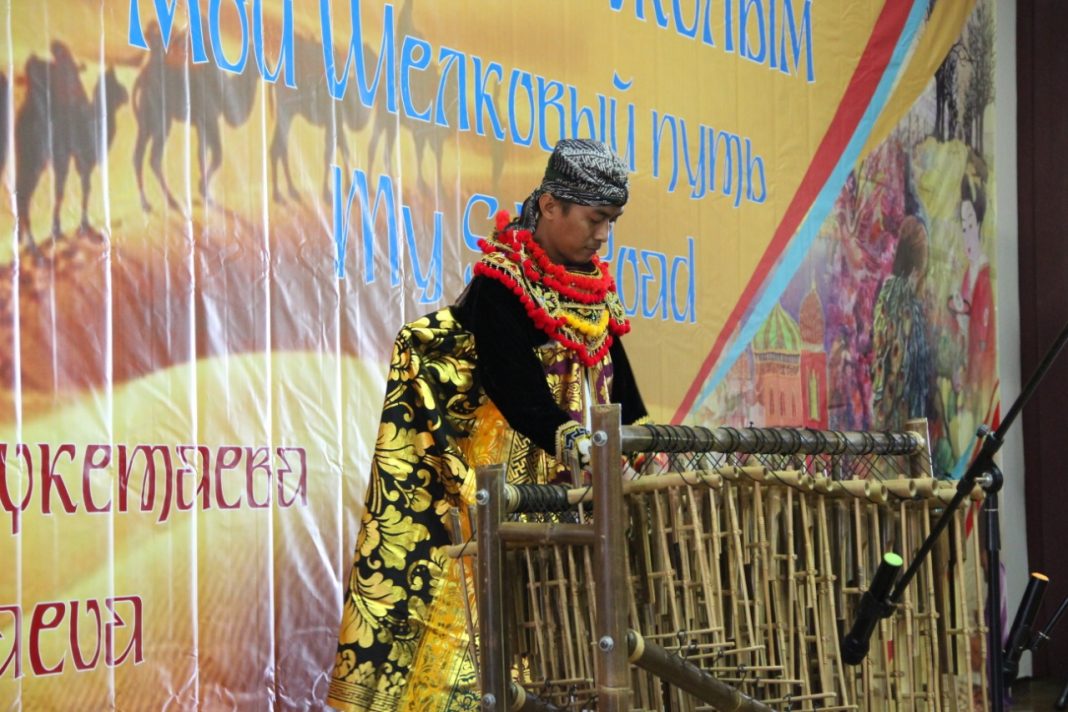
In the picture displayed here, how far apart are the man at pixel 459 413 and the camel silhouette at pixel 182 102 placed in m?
0.87

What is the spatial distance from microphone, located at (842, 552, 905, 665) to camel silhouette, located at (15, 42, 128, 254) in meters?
2.03

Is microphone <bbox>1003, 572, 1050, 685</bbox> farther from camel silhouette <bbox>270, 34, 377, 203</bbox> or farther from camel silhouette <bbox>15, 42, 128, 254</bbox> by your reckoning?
camel silhouette <bbox>15, 42, 128, 254</bbox>

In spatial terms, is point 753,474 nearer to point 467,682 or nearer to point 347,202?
point 467,682

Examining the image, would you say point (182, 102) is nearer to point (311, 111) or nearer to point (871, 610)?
point (311, 111)

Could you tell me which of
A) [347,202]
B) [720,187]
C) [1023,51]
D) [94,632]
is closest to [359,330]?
[347,202]

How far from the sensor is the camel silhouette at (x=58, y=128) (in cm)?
326

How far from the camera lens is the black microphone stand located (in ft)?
7.34

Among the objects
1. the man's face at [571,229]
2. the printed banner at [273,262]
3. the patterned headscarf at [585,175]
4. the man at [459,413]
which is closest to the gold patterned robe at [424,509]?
the man at [459,413]

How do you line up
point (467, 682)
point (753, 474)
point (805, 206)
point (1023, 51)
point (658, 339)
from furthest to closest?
point (1023, 51) → point (805, 206) → point (658, 339) → point (467, 682) → point (753, 474)

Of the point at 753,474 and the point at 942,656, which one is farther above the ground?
the point at 753,474

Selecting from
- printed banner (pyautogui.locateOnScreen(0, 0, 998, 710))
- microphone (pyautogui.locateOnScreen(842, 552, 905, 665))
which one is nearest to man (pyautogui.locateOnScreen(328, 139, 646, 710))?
printed banner (pyautogui.locateOnScreen(0, 0, 998, 710))

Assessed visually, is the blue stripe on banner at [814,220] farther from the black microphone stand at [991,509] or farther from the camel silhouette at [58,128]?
the black microphone stand at [991,509]

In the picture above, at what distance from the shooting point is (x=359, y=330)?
4020 mm

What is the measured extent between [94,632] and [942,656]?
1922 millimetres
